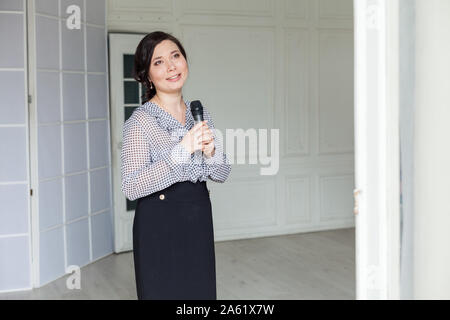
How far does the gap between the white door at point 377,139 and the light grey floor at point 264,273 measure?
303 cm

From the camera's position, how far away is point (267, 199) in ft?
22.8

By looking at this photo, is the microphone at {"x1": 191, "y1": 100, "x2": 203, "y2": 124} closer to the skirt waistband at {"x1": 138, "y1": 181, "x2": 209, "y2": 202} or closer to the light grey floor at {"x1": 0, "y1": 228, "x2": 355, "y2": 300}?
the skirt waistband at {"x1": 138, "y1": 181, "x2": 209, "y2": 202}

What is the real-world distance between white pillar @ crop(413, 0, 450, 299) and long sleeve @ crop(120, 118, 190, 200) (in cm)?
85

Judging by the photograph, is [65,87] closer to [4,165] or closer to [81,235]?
[4,165]

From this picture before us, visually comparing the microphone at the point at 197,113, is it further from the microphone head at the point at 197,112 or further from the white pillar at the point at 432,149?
the white pillar at the point at 432,149

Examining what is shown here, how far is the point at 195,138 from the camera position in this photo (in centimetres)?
222

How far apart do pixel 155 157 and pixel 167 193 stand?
5.8 inches

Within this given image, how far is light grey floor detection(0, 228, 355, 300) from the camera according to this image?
16.1 feet

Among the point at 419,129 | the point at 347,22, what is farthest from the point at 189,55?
the point at 419,129

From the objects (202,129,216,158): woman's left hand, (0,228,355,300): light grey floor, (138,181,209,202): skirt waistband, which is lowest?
(0,228,355,300): light grey floor

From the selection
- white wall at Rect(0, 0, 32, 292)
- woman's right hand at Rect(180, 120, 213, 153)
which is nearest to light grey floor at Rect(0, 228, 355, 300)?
white wall at Rect(0, 0, 32, 292)

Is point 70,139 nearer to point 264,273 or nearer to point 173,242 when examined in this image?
point 264,273
